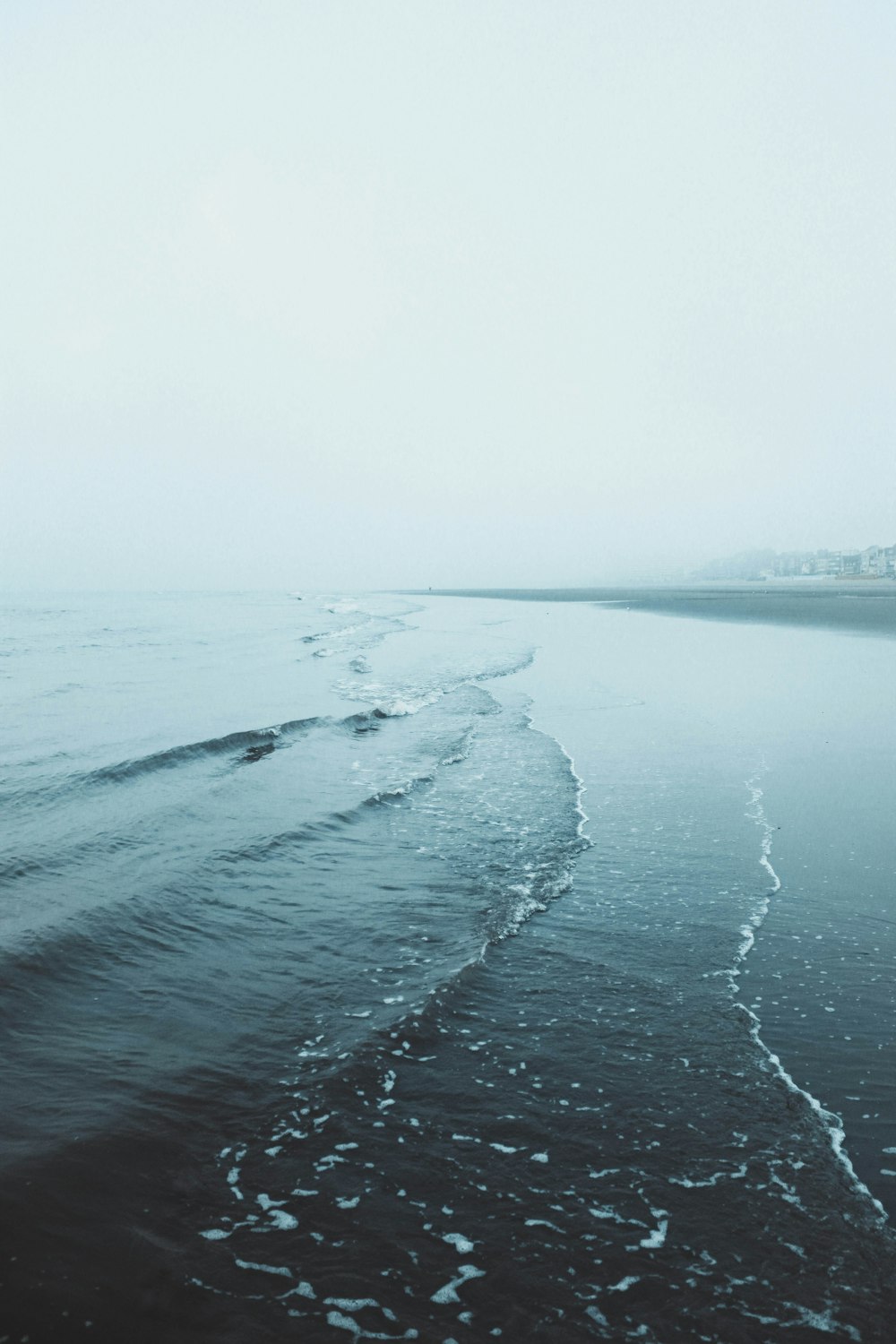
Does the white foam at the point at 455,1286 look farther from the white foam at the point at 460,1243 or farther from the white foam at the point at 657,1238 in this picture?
the white foam at the point at 657,1238

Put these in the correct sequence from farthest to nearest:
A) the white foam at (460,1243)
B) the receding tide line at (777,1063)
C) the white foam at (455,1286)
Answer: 1. the receding tide line at (777,1063)
2. the white foam at (460,1243)
3. the white foam at (455,1286)

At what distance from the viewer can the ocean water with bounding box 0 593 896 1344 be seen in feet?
11.4

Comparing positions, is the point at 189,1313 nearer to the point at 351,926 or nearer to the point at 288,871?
the point at 351,926

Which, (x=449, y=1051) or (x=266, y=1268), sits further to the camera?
(x=449, y=1051)

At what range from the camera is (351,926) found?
7.38 metres

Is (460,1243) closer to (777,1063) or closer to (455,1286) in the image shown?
(455,1286)

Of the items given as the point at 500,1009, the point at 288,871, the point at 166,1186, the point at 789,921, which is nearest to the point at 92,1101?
the point at 166,1186

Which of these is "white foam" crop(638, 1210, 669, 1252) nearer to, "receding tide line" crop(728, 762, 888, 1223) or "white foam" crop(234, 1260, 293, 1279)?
"receding tide line" crop(728, 762, 888, 1223)

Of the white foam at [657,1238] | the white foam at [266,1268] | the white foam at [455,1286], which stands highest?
the white foam at [266,1268]

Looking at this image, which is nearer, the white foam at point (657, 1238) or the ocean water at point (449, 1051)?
the ocean water at point (449, 1051)

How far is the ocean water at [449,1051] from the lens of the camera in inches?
136

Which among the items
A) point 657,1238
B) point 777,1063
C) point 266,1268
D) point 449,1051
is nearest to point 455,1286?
point 266,1268

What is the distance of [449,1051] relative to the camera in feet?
17.5

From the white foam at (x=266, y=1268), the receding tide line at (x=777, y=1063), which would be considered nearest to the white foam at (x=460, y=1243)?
the white foam at (x=266, y=1268)
